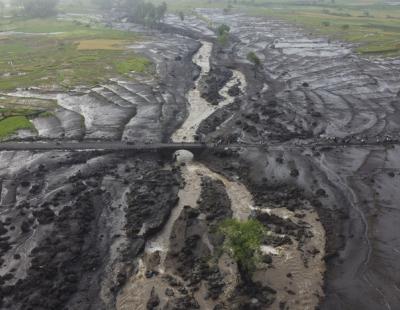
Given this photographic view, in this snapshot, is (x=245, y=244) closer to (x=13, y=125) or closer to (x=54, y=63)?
(x=13, y=125)

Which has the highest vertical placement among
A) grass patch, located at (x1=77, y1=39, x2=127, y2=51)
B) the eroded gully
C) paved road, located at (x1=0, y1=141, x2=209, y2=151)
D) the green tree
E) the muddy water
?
the green tree

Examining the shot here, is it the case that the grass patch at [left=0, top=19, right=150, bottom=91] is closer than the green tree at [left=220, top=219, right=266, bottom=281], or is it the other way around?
the green tree at [left=220, top=219, right=266, bottom=281]

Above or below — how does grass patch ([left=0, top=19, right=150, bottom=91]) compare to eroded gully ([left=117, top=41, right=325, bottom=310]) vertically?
below

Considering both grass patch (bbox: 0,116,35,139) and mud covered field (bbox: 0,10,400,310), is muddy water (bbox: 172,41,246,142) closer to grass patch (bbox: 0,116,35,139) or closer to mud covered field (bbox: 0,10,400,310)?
mud covered field (bbox: 0,10,400,310)

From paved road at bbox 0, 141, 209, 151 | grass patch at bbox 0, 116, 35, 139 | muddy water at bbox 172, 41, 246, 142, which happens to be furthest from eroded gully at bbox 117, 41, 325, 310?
grass patch at bbox 0, 116, 35, 139

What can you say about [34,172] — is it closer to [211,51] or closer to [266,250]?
[266,250]

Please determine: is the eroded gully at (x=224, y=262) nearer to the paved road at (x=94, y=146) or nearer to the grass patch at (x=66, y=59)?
the paved road at (x=94, y=146)

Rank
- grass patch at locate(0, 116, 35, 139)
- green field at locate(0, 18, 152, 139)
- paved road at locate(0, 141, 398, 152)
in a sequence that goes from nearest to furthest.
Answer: paved road at locate(0, 141, 398, 152), grass patch at locate(0, 116, 35, 139), green field at locate(0, 18, 152, 139)
